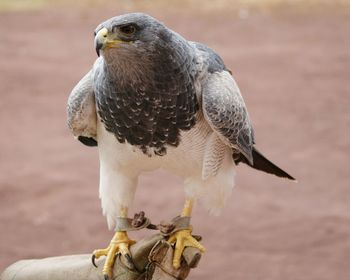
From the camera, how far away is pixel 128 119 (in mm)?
3355

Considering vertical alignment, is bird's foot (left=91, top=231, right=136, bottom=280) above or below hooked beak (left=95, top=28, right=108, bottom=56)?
below

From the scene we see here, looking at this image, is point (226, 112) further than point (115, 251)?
No

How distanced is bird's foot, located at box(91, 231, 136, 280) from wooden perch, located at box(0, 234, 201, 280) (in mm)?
23

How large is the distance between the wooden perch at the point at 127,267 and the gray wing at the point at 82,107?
62 cm

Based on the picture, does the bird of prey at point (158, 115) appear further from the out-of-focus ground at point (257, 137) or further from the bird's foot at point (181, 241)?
the out-of-focus ground at point (257, 137)

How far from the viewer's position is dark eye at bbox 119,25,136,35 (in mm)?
3098

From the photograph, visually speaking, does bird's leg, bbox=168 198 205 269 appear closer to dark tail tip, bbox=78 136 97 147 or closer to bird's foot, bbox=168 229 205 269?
bird's foot, bbox=168 229 205 269

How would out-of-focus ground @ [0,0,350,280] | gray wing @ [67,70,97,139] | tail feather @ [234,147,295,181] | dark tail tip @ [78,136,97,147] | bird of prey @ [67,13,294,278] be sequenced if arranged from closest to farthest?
bird of prey @ [67,13,294,278]
gray wing @ [67,70,97,139]
dark tail tip @ [78,136,97,147]
tail feather @ [234,147,295,181]
out-of-focus ground @ [0,0,350,280]

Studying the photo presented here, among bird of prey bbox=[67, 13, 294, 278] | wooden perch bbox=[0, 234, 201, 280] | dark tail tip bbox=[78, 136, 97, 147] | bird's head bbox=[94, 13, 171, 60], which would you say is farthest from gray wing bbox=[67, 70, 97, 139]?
wooden perch bbox=[0, 234, 201, 280]

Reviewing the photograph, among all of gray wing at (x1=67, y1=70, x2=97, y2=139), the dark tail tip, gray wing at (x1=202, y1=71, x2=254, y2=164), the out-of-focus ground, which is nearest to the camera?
gray wing at (x1=202, y1=71, x2=254, y2=164)

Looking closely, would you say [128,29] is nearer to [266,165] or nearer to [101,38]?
[101,38]

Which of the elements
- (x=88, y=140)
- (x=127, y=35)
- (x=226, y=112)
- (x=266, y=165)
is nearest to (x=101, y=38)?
(x=127, y=35)

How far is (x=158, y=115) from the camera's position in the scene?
3344 mm

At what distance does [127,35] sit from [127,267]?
116cm
